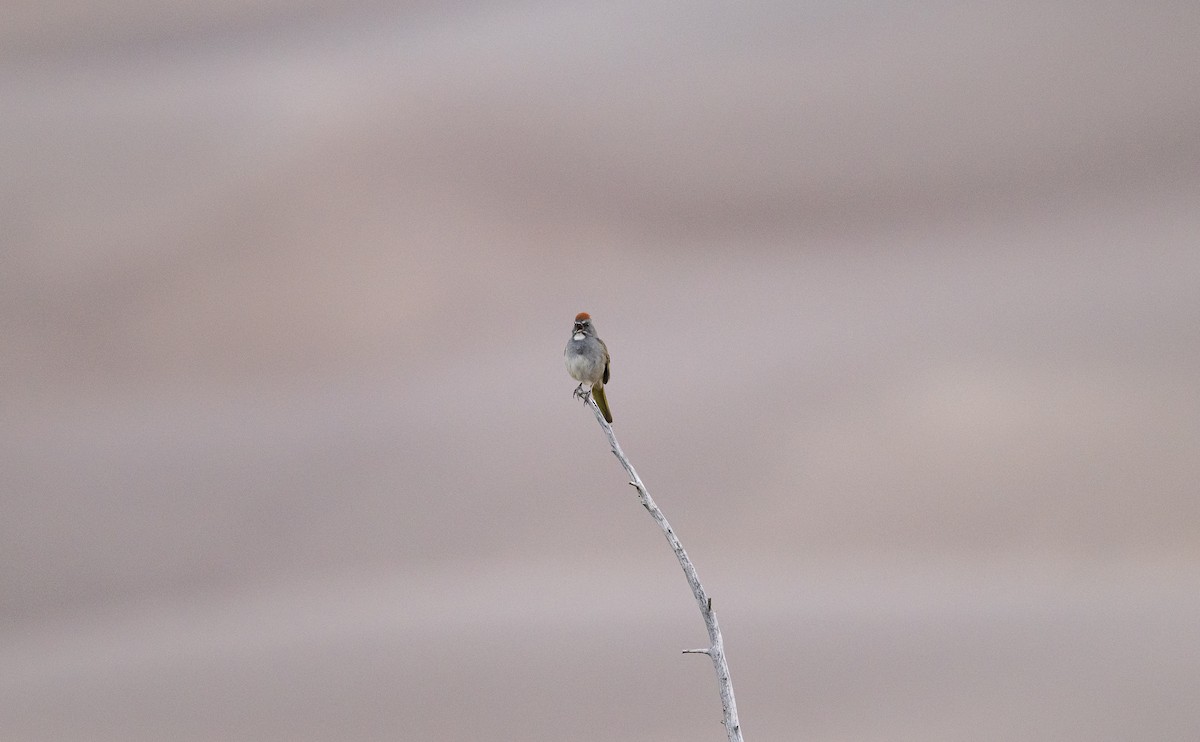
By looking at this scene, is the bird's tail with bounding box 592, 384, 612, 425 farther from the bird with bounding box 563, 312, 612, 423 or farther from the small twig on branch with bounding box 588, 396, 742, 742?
the small twig on branch with bounding box 588, 396, 742, 742

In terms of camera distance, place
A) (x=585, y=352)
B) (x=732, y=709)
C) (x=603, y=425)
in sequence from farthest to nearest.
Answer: (x=585, y=352) < (x=603, y=425) < (x=732, y=709)

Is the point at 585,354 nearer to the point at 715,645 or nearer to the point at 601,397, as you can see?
the point at 601,397

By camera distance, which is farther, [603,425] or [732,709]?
[603,425]

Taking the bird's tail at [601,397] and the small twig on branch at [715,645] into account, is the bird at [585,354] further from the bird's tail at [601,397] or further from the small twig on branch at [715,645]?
the small twig on branch at [715,645]

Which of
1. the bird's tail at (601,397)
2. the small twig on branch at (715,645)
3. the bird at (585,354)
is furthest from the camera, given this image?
the bird's tail at (601,397)

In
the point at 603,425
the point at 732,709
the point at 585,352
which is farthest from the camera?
the point at 585,352

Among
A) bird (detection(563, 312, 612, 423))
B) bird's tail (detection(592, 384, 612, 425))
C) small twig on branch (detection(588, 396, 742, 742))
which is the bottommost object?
small twig on branch (detection(588, 396, 742, 742))

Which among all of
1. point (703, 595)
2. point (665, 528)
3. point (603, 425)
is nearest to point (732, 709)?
point (703, 595)

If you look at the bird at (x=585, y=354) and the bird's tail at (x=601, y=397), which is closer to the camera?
the bird at (x=585, y=354)

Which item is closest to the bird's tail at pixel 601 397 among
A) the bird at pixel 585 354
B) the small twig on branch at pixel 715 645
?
the bird at pixel 585 354

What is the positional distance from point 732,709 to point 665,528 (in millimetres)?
540

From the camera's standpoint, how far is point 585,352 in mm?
3389

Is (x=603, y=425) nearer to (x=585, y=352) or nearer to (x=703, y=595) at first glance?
(x=585, y=352)

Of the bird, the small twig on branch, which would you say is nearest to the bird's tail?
the bird
